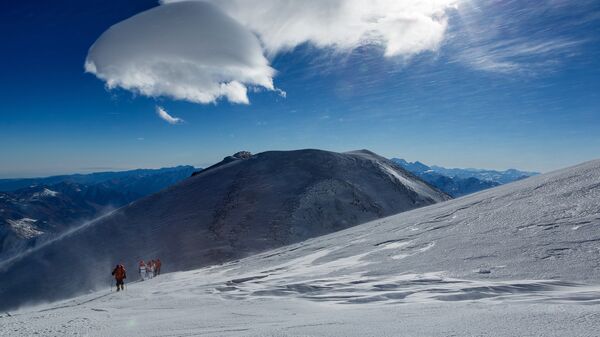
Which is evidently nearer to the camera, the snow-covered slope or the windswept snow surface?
the windswept snow surface

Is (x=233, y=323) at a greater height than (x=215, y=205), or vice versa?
(x=215, y=205)

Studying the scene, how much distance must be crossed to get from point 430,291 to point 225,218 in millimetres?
37832

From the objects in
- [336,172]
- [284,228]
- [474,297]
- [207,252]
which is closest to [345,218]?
[284,228]

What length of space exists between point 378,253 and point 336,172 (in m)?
40.5

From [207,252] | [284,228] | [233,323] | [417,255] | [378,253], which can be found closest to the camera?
[233,323]

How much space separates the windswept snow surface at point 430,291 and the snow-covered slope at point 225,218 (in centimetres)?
2229

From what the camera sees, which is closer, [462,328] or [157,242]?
[462,328]

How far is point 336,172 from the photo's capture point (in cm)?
5681

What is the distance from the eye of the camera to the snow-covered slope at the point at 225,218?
126 ft

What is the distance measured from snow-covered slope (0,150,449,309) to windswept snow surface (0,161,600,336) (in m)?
22.3

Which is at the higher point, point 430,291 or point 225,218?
point 225,218

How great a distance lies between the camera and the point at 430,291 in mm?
9688

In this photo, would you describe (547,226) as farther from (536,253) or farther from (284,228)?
(284,228)

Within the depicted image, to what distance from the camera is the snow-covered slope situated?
38.5 metres
